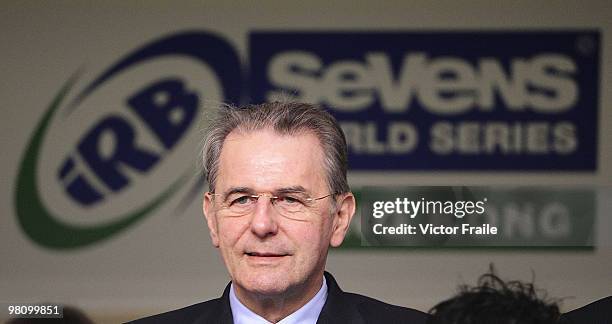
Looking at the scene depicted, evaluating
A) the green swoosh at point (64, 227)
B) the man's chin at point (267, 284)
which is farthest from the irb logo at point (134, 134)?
Answer: the man's chin at point (267, 284)

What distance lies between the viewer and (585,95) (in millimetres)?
4730

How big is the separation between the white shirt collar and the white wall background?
2322 mm

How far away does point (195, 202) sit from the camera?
4.86 meters

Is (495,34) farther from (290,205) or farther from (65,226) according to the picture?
(290,205)

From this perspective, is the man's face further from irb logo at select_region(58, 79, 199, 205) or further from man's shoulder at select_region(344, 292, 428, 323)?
irb logo at select_region(58, 79, 199, 205)

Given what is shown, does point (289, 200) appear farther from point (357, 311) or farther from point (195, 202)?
point (195, 202)

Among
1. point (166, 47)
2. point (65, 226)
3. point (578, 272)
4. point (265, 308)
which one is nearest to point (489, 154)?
point (578, 272)

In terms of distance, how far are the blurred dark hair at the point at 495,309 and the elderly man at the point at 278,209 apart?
533mm

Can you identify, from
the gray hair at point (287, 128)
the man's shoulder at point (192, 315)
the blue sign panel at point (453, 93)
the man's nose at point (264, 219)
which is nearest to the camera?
the man's nose at point (264, 219)

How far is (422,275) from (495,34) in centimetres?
107

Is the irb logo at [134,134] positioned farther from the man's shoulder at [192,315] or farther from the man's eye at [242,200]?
the man's eye at [242,200]

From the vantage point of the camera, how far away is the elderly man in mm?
2299

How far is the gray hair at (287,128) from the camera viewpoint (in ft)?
7.84

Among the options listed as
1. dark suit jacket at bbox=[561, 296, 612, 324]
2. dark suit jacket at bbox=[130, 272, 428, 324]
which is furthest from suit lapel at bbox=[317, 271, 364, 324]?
dark suit jacket at bbox=[561, 296, 612, 324]
